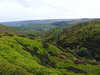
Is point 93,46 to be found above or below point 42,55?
below

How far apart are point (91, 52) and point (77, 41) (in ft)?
85.4

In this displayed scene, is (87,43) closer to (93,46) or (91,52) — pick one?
(93,46)

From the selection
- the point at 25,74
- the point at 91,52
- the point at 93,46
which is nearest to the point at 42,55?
the point at 25,74

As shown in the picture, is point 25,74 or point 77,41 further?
point 77,41

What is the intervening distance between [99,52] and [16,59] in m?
95.4

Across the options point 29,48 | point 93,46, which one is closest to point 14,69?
point 29,48

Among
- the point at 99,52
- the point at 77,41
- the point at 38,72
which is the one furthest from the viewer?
the point at 77,41

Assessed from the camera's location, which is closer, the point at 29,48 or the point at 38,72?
the point at 38,72

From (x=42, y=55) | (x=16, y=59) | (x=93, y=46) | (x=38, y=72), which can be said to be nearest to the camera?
(x=38, y=72)

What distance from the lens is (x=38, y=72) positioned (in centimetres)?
3797

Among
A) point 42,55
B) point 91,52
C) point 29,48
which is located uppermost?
point 29,48

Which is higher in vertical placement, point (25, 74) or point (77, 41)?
point (25, 74)

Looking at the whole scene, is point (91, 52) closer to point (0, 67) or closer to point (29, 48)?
point (29, 48)

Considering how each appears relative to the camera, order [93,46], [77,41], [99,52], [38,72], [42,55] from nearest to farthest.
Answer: [38,72]
[42,55]
[99,52]
[93,46]
[77,41]
